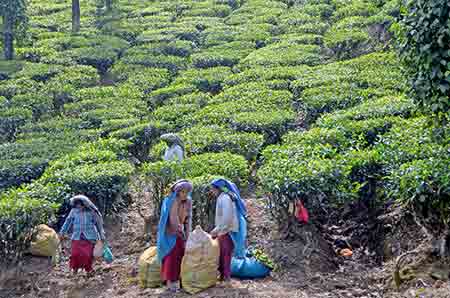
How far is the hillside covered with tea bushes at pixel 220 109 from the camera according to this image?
28.1ft

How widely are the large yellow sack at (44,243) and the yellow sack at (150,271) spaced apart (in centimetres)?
184

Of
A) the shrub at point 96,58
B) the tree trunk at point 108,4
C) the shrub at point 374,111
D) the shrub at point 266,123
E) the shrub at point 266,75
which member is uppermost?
the tree trunk at point 108,4

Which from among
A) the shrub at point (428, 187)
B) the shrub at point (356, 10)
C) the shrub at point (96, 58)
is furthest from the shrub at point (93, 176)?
the shrub at point (356, 10)

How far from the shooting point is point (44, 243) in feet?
29.0

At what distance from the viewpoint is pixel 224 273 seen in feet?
24.2

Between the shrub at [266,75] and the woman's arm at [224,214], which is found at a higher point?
the shrub at [266,75]

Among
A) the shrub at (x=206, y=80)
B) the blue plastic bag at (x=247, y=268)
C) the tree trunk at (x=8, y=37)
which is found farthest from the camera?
the tree trunk at (x=8, y=37)

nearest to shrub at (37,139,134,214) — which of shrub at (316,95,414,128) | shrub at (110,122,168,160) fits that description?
shrub at (110,122,168,160)

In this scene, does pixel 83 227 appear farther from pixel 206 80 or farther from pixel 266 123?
pixel 206 80

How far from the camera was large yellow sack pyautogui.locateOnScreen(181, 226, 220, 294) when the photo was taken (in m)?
7.10

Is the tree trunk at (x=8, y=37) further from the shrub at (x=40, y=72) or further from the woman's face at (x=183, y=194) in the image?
the woman's face at (x=183, y=194)

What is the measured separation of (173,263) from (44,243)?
92.0 inches

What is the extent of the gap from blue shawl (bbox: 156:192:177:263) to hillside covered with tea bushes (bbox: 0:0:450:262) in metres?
1.36

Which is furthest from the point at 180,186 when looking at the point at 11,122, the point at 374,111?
the point at 11,122
